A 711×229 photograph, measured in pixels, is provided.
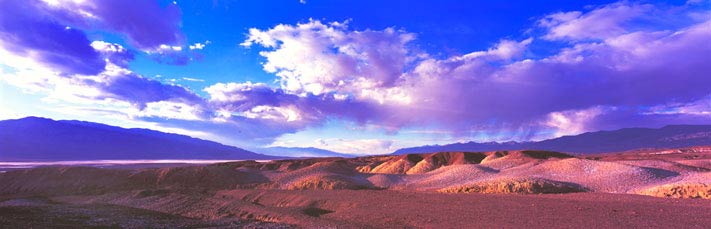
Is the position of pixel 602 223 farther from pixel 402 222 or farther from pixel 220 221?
pixel 220 221

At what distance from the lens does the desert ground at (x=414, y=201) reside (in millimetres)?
17250

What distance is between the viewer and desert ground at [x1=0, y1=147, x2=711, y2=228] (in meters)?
17.2

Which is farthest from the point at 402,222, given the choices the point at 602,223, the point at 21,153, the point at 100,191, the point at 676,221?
the point at 21,153

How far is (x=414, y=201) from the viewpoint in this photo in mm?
22656

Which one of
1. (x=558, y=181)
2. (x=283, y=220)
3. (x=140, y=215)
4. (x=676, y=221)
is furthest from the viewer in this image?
(x=558, y=181)

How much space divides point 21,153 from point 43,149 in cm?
1585

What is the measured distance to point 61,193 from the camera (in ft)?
126

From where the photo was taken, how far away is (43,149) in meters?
182

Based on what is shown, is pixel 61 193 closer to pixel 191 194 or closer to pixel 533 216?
pixel 191 194

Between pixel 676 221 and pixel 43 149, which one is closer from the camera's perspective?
pixel 676 221

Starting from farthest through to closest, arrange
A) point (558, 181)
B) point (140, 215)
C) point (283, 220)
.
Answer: point (558, 181), point (140, 215), point (283, 220)

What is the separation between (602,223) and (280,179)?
29.2 meters

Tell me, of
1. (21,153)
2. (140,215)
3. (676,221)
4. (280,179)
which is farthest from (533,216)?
(21,153)

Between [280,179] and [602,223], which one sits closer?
[602,223]
